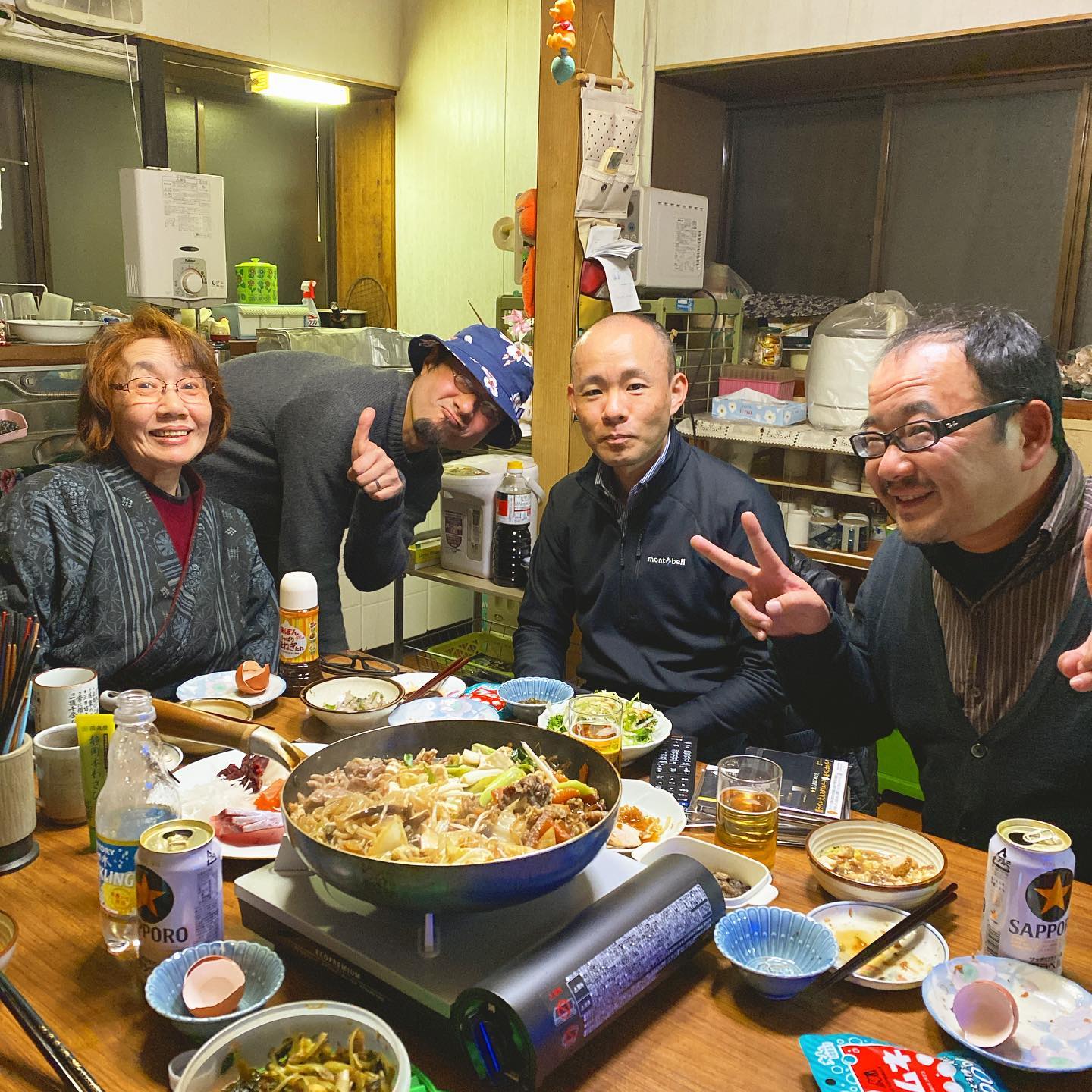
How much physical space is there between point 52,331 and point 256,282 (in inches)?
51.6

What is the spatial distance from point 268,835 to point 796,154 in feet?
13.1

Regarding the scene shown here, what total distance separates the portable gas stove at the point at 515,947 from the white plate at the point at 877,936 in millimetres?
160

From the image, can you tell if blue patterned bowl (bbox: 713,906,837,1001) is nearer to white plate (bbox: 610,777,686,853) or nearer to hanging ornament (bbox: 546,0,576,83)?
white plate (bbox: 610,777,686,853)

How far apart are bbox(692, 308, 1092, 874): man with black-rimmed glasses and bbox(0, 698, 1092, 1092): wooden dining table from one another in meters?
0.40

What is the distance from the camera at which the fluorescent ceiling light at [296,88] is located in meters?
4.38

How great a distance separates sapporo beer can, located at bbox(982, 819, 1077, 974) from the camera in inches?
40.6

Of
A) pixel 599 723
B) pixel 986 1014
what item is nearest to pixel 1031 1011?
pixel 986 1014

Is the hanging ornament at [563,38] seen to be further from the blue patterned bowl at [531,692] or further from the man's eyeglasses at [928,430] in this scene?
the blue patterned bowl at [531,692]

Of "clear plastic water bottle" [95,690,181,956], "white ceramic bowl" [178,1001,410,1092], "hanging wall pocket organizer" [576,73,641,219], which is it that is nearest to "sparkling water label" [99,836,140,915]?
"clear plastic water bottle" [95,690,181,956]

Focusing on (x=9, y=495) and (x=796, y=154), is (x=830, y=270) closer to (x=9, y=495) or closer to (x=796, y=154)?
(x=796, y=154)

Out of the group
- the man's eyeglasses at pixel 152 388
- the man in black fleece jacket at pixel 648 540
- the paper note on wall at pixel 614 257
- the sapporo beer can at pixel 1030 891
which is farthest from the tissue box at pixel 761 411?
the sapporo beer can at pixel 1030 891

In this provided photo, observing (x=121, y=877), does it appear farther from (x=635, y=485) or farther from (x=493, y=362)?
(x=493, y=362)

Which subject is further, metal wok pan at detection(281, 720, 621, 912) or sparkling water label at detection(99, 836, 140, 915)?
sparkling water label at detection(99, 836, 140, 915)

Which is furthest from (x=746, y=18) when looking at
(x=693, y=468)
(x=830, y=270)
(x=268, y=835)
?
(x=268, y=835)
